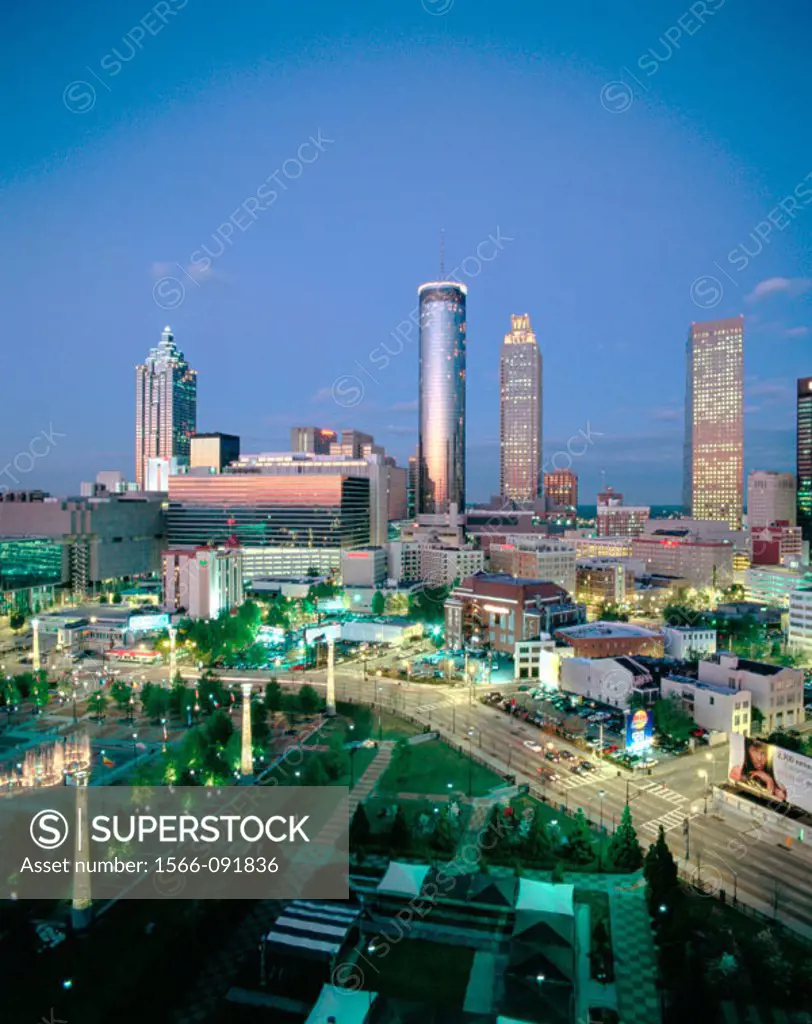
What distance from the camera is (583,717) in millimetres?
27719

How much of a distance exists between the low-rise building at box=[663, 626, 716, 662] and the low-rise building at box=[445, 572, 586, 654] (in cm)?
565

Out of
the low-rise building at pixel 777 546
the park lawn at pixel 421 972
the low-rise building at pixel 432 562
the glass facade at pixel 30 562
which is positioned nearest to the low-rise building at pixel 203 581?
the glass facade at pixel 30 562

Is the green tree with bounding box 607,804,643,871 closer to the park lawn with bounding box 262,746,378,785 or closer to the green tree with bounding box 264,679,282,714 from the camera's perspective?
the park lawn with bounding box 262,746,378,785

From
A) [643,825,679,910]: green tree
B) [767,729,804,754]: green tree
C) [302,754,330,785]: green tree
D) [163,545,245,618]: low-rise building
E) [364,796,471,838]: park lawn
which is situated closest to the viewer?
[643,825,679,910]: green tree

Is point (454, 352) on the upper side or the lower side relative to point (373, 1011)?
upper

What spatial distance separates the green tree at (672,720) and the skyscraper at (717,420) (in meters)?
96.4

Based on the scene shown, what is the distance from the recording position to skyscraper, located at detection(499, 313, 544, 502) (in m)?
136

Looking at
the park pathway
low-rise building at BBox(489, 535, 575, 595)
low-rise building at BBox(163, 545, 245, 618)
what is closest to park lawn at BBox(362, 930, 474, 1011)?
the park pathway

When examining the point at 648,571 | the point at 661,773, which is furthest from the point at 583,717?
the point at 648,571

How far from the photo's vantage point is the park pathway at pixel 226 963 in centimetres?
1170

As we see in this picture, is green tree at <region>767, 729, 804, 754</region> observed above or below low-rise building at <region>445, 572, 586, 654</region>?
below

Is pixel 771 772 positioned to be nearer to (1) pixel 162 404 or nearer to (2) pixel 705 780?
(2) pixel 705 780

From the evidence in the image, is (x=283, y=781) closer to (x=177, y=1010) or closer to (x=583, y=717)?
(x=177, y=1010)

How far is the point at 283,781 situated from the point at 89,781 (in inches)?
230
